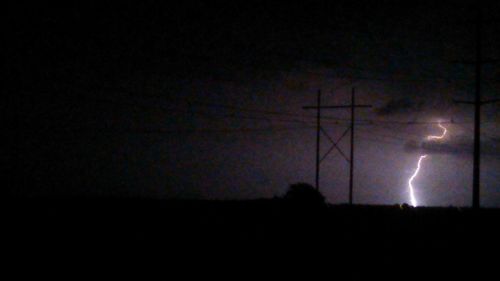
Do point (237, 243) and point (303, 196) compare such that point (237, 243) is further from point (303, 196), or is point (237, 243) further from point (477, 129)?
point (477, 129)

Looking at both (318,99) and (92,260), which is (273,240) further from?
(318,99)

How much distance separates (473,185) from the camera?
103 feet

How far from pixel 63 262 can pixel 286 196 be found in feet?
24.1

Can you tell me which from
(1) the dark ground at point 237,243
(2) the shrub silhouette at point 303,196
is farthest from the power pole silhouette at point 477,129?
(2) the shrub silhouette at point 303,196

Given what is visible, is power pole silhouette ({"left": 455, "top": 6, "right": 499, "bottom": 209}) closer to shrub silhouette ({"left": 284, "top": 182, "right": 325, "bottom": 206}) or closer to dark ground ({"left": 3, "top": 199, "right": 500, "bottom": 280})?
dark ground ({"left": 3, "top": 199, "right": 500, "bottom": 280})

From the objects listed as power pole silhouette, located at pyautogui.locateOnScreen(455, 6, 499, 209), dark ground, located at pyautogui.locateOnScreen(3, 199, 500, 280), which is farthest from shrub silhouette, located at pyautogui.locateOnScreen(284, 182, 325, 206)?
power pole silhouette, located at pyautogui.locateOnScreen(455, 6, 499, 209)

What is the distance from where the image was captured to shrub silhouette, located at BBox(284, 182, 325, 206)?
20.4 metres

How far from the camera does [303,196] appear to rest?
2047 cm

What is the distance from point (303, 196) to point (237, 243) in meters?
4.57

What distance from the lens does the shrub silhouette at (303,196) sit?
2041 cm

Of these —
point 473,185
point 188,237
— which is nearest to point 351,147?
point 473,185

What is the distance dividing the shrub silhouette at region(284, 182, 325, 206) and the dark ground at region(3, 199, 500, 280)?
0.19m

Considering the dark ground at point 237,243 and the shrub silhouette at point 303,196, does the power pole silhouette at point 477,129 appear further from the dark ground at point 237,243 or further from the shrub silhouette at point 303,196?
the shrub silhouette at point 303,196

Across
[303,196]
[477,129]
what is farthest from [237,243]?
[477,129]
